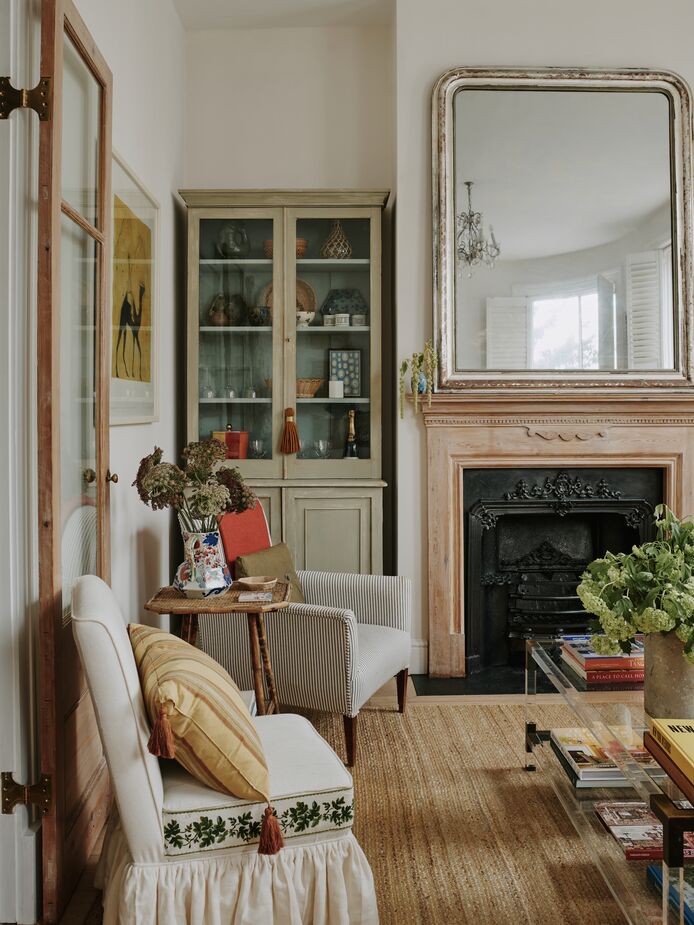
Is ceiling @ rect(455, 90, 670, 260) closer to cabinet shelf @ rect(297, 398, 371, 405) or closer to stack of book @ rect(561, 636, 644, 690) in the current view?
cabinet shelf @ rect(297, 398, 371, 405)

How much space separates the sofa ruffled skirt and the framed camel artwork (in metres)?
1.53

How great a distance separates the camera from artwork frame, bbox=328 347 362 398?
405 cm

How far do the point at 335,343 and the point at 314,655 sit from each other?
1.72 m

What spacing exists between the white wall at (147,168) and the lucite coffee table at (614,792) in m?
1.53

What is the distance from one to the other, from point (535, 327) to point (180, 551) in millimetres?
2041

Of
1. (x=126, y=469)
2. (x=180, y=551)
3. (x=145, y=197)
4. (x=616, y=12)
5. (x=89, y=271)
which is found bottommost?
(x=180, y=551)

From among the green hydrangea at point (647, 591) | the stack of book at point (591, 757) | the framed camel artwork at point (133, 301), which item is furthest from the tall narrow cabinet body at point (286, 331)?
the green hydrangea at point (647, 591)

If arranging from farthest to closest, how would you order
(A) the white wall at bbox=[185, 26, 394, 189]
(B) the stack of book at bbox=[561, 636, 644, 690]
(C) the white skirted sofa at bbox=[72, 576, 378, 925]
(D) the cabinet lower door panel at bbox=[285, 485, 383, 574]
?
(A) the white wall at bbox=[185, 26, 394, 189] < (D) the cabinet lower door panel at bbox=[285, 485, 383, 574] < (B) the stack of book at bbox=[561, 636, 644, 690] < (C) the white skirted sofa at bbox=[72, 576, 378, 925]

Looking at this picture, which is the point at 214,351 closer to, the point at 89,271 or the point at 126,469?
the point at 126,469

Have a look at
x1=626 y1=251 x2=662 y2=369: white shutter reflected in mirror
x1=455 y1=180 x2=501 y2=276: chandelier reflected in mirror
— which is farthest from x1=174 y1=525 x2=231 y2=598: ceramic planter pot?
x1=626 y1=251 x2=662 y2=369: white shutter reflected in mirror

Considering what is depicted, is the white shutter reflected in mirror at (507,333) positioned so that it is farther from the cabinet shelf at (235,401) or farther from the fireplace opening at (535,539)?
the cabinet shelf at (235,401)

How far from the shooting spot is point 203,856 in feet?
5.78

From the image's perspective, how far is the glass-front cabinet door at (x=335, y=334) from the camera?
404 cm

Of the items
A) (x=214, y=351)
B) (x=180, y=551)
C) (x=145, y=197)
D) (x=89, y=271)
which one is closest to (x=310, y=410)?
(x=214, y=351)
